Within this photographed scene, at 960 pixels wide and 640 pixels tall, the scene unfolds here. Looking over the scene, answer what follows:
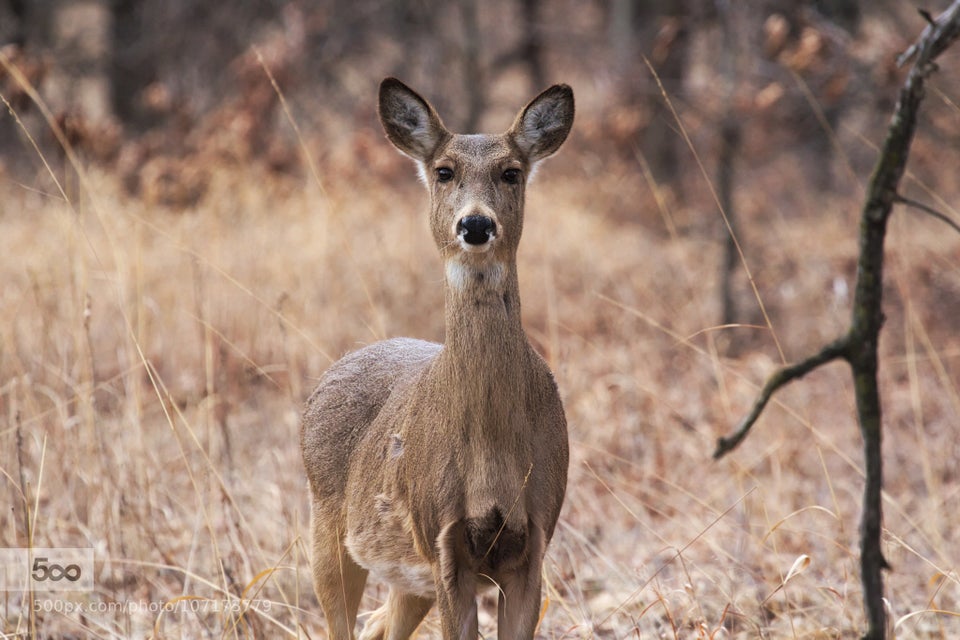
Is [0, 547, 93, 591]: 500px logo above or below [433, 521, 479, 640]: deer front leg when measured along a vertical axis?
below

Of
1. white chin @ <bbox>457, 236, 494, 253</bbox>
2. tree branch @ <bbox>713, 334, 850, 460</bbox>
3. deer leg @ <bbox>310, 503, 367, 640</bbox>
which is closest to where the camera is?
tree branch @ <bbox>713, 334, 850, 460</bbox>

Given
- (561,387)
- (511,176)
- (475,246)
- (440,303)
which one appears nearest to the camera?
(475,246)

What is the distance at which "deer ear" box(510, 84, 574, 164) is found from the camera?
3.45 meters

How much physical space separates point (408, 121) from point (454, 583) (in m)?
1.42

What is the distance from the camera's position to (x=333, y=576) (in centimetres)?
380

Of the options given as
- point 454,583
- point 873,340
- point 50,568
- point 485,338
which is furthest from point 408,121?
point 50,568

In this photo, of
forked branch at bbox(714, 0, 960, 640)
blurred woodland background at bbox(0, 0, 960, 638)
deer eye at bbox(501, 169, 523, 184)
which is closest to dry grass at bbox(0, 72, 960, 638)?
blurred woodland background at bbox(0, 0, 960, 638)

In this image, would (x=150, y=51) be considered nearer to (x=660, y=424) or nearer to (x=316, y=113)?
(x=316, y=113)

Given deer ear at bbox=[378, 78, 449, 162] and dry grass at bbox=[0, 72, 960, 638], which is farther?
dry grass at bbox=[0, 72, 960, 638]

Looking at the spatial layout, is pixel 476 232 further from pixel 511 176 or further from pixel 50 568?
pixel 50 568

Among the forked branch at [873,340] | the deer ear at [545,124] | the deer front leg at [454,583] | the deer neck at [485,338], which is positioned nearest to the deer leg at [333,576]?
the deer front leg at [454,583]

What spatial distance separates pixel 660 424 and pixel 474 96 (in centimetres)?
680

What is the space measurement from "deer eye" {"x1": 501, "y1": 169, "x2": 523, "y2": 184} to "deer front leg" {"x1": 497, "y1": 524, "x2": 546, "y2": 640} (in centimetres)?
99

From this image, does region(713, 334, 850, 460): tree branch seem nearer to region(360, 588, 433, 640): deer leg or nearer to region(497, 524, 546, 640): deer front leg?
region(497, 524, 546, 640): deer front leg
